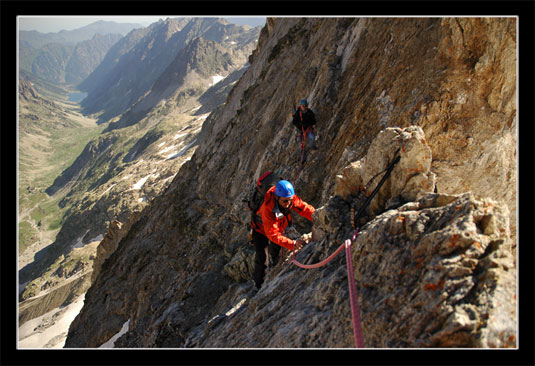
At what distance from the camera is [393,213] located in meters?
5.69

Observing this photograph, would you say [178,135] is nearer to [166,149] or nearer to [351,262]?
[166,149]

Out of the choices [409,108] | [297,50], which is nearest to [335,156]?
[409,108]

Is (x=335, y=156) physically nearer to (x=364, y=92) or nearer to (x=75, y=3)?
(x=364, y=92)

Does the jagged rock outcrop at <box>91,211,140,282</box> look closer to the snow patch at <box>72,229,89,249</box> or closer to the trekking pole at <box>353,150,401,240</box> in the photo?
the trekking pole at <box>353,150,401,240</box>

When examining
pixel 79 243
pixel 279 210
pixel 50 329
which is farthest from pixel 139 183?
pixel 279 210

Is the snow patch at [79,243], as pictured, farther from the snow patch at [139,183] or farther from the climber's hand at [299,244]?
the climber's hand at [299,244]

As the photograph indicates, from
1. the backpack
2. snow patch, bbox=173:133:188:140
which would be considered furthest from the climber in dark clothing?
snow patch, bbox=173:133:188:140

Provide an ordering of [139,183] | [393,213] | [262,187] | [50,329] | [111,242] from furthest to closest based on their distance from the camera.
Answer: [139,183] < [50,329] < [111,242] < [262,187] < [393,213]

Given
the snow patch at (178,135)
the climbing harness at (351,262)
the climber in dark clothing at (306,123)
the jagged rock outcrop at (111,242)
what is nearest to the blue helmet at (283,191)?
the climbing harness at (351,262)

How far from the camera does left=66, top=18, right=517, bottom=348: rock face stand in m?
4.22

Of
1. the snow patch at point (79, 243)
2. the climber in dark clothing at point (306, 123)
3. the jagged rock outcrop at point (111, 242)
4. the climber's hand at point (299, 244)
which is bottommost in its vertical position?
the snow patch at point (79, 243)

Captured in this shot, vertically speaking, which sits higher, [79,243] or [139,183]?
[139,183]

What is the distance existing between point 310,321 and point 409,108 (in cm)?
673

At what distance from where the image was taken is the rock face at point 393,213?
4223 millimetres
